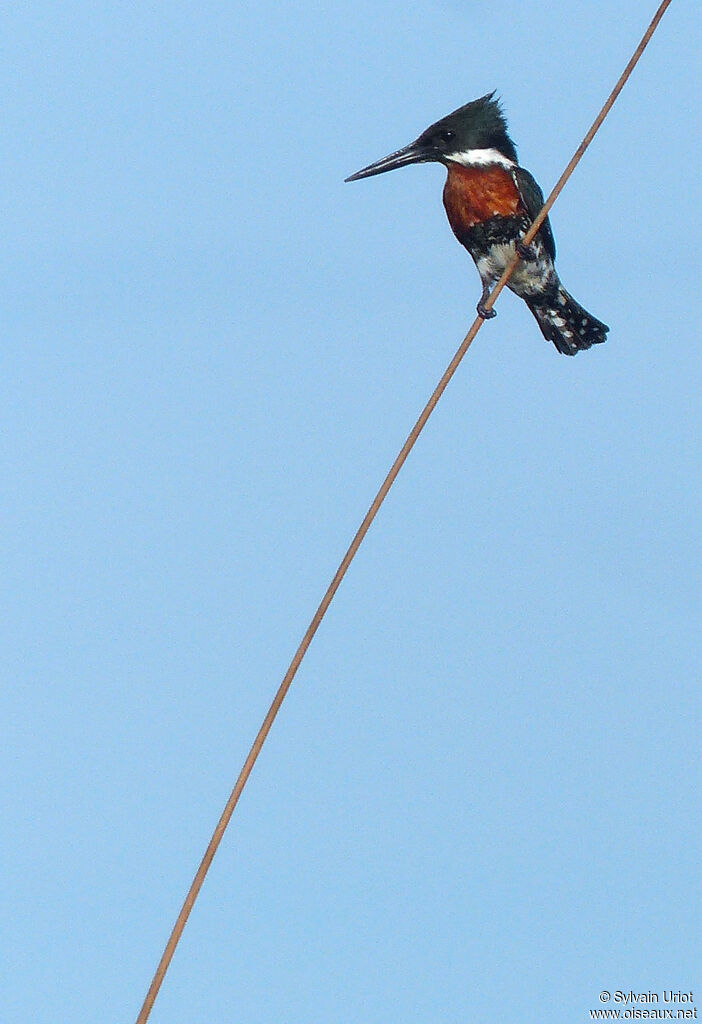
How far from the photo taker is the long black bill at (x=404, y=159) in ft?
15.2

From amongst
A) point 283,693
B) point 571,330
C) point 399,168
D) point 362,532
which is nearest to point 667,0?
point 362,532

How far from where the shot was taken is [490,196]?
539 centimetres

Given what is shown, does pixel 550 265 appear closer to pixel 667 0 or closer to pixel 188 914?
pixel 667 0

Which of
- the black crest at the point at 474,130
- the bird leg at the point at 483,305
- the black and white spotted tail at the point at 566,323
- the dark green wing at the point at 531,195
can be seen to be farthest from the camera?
the black and white spotted tail at the point at 566,323

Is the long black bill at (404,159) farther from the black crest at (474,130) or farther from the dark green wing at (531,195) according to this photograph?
the dark green wing at (531,195)

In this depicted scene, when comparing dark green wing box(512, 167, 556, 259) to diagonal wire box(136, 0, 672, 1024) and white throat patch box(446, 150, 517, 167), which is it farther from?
diagonal wire box(136, 0, 672, 1024)

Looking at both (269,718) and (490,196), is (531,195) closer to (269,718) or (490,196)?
(490,196)

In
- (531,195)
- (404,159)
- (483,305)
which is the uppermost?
(531,195)

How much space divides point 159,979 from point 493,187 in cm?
402

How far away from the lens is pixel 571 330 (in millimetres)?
5797

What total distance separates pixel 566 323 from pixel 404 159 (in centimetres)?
120

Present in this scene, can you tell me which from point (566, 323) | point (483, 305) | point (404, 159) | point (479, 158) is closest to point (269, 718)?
point (483, 305)

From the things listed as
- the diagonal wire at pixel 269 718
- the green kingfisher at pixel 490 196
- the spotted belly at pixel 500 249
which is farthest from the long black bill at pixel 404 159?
the diagonal wire at pixel 269 718

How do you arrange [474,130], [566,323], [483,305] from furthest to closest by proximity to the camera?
1. [566,323]
2. [474,130]
3. [483,305]
